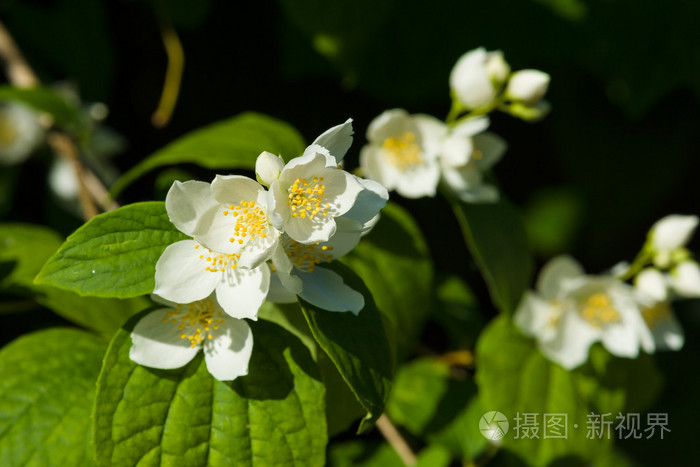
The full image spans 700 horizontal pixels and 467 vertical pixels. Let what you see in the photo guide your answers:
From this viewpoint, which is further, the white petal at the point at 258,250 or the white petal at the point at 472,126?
the white petal at the point at 472,126

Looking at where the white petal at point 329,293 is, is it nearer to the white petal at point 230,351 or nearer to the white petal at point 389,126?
the white petal at point 230,351

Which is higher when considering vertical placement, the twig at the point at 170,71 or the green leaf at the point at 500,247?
the twig at the point at 170,71

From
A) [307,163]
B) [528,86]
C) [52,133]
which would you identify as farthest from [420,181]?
[52,133]

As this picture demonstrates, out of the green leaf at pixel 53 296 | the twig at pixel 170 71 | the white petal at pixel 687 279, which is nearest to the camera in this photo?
the green leaf at pixel 53 296

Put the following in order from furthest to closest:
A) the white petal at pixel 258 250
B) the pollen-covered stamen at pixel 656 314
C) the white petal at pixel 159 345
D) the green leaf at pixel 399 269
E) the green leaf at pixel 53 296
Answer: the pollen-covered stamen at pixel 656 314, the green leaf at pixel 399 269, the green leaf at pixel 53 296, the white petal at pixel 159 345, the white petal at pixel 258 250

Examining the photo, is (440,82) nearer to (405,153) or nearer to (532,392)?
(405,153)

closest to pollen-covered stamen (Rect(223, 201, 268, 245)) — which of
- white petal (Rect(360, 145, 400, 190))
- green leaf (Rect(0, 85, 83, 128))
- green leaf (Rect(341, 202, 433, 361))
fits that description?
green leaf (Rect(341, 202, 433, 361))

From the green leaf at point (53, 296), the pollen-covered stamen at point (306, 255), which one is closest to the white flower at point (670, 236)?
the pollen-covered stamen at point (306, 255)
